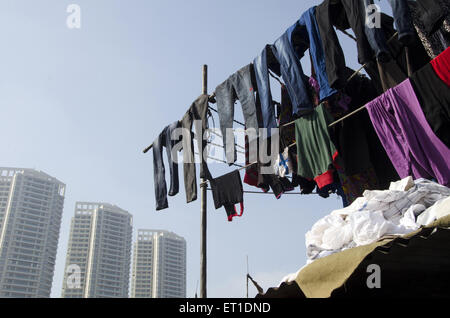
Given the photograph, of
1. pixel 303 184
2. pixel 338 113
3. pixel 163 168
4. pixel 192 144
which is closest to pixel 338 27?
pixel 338 113

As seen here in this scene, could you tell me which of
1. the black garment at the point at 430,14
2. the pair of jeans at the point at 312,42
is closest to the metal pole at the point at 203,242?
the pair of jeans at the point at 312,42

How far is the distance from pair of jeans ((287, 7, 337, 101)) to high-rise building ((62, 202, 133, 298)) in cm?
5279

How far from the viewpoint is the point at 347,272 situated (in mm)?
2145

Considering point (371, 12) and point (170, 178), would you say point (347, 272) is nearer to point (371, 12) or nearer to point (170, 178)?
point (371, 12)

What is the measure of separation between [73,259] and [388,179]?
55979 millimetres

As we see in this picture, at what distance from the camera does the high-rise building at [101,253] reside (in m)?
53.0

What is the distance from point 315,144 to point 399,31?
1.65 metres

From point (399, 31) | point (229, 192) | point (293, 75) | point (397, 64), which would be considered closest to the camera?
point (399, 31)

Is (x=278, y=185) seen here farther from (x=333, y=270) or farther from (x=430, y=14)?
(x=333, y=270)

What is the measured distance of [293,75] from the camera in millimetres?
5207

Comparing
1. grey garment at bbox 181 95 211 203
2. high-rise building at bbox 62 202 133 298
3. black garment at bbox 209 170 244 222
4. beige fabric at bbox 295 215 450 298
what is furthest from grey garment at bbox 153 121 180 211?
high-rise building at bbox 62 202 133 298
